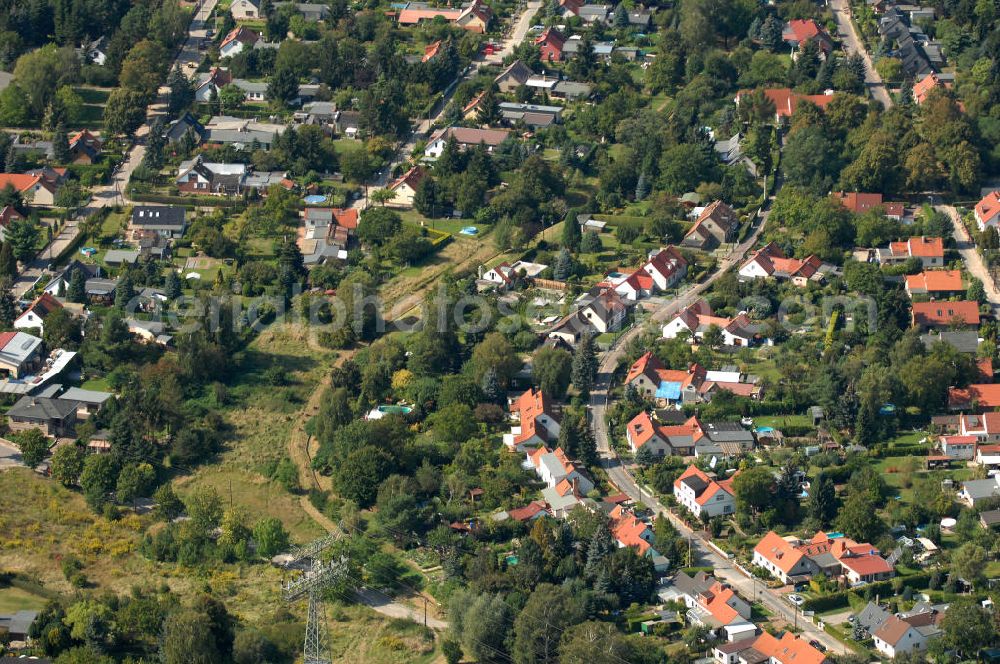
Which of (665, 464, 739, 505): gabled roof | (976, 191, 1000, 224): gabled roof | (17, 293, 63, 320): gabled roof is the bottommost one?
(17, 293, 63, 320): gabled roof

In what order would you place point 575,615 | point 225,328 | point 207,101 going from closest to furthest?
1. point 575,615
2. point 225,328
3. point 207,101

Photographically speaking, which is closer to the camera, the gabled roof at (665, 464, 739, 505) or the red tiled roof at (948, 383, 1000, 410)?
the gabled roof at (665, 464, 739, 505)

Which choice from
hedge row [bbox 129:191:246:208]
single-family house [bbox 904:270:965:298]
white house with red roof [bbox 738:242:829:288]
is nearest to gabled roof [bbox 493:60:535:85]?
hedge row [bbox 129:191:246:208]

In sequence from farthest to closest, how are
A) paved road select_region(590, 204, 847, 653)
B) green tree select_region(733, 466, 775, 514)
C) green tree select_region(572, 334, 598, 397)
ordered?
green tree select_region(572, 334, 598, 397) → green tree select_region(733, 466, 775, 514) → paved road select_region(590, 204, 847, 653)

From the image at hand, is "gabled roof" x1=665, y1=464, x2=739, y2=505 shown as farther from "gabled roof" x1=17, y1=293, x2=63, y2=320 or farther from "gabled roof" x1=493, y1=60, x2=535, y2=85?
"gabled roof" x1=493, y1=60, x2=535, y2=85

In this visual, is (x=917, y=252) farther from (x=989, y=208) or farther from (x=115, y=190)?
(x=115, y=190)

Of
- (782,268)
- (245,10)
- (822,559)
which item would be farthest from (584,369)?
(245,10)

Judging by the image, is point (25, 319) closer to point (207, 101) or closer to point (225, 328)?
point (225, 328)

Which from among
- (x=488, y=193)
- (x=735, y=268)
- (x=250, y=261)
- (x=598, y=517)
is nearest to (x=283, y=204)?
(x=250, y=261)

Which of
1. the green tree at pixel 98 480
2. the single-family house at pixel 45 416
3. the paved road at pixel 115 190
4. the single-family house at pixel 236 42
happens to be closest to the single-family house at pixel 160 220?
the paved road at pixel 115 190
